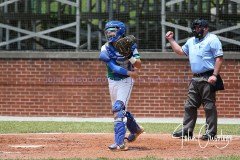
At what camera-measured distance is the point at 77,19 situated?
17.8 meters

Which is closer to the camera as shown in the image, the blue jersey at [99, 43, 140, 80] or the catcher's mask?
the blue jersey at [99, 43, 140, 80]

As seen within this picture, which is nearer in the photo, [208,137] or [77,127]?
[208,137]

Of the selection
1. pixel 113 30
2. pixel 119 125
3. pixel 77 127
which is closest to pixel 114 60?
pixel 113 30

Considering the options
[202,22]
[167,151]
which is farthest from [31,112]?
[167,151]

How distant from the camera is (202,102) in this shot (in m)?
12.6

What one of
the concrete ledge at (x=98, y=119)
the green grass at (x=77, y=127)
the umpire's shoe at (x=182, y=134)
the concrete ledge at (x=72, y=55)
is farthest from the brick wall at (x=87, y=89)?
the umpire's shoe at (x=182, y=134)

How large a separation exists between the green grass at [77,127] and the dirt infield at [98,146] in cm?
89

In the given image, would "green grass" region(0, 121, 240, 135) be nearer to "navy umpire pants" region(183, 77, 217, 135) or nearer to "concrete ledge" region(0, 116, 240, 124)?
"concrete ledge" region(0, 116, 240, 124)

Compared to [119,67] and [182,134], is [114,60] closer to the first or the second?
[119,67]

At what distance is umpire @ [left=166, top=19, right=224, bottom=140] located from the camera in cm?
1222

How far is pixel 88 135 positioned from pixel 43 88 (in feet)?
15.9

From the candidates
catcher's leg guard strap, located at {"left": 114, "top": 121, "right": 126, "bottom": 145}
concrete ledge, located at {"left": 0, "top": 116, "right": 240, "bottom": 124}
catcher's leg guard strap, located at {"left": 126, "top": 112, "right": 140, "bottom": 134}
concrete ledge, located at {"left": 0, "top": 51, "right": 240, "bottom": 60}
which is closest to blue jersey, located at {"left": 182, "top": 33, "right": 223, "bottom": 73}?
catcher's leg guard strap, located at {"left": 126, "top": 112, "right": 140, "bottom": 134}

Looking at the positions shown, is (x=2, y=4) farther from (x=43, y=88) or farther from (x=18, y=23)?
(x=43, y=88)

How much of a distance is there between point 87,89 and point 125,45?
6.94 meters
